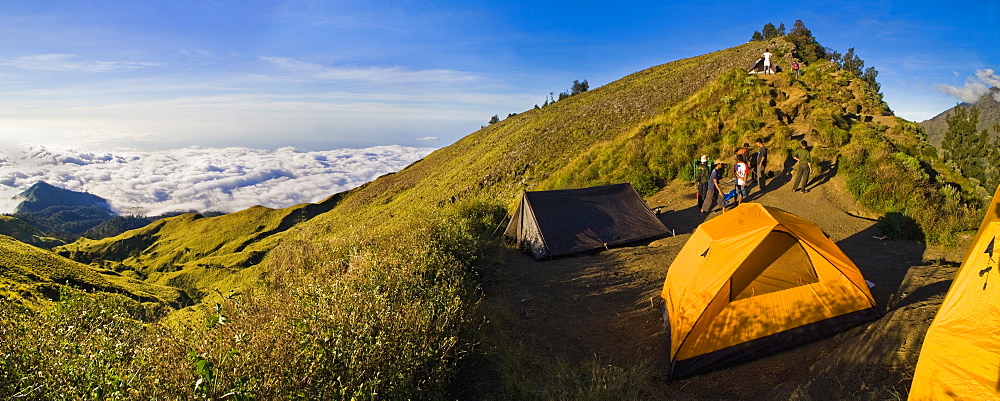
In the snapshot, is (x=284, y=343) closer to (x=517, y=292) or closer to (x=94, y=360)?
(x=94, y=360)

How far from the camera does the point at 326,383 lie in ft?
12.5

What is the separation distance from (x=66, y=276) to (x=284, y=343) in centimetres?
2804

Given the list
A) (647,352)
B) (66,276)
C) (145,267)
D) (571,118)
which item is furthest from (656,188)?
(145,267)

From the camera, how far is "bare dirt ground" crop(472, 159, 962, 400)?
4824mm

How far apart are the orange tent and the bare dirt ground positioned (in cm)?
35

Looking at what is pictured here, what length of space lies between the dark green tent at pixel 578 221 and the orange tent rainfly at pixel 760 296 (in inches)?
203

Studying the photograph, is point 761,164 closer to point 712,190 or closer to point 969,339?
point 712,190


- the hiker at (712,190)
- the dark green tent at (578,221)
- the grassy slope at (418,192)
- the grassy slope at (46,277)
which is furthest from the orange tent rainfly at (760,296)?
the grassy slope at (46,277)

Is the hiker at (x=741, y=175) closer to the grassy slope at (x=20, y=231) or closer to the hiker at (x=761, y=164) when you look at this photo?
the hiker at (x=761, y=164)

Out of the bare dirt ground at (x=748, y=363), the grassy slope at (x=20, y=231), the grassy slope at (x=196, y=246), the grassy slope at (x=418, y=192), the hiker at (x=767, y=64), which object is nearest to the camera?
the bare dirt ground at (x=748, y=363)

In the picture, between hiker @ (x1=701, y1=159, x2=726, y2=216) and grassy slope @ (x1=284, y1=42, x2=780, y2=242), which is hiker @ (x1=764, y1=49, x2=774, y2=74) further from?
hiker @ (x1=701, y1=159, x2=726, y2=216)

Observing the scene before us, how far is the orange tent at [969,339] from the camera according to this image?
3.88m

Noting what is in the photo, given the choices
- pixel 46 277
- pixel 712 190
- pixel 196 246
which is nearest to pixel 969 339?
pixel 712 190

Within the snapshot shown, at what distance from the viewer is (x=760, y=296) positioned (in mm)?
6332
